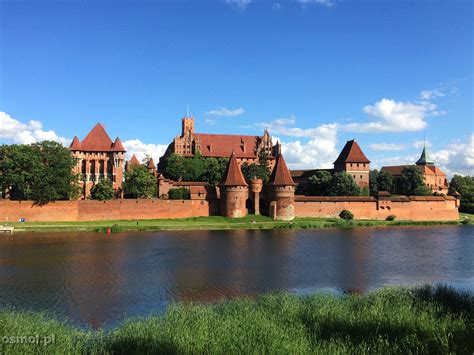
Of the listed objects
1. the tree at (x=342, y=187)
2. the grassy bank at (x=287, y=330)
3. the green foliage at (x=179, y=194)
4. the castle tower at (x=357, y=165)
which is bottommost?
the grassy bank at (x=287, y=330)

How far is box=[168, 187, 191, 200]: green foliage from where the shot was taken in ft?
135

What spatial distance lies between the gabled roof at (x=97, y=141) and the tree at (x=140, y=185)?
8.24 metres

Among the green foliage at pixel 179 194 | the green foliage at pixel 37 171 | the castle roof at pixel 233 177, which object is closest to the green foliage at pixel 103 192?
the green foliage at pixel 37 171

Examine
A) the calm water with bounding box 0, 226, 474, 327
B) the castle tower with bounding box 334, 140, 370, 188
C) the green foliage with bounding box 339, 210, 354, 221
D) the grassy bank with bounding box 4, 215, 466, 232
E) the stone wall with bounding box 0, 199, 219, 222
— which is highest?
the castle tower with bounding box 334, 140, 370, 188

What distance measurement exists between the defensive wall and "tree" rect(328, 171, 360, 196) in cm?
298

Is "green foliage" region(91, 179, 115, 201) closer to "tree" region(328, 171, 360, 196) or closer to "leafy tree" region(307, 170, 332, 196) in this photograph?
"leafy tree" region(307, 170, 332, 196)

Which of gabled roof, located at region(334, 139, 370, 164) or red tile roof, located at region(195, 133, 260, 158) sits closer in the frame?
gabled roof, located at region(334, 139, 370, 164)

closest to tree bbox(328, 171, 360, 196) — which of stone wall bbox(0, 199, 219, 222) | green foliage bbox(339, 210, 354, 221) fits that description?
green foliage bbox(339, 210, 354, 221)

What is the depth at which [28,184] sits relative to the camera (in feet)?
114

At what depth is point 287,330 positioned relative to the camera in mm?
8180

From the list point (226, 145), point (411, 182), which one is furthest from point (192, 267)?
point (226, 145)

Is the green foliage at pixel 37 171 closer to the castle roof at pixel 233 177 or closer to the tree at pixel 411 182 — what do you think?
the castle roof at pixel 233 177

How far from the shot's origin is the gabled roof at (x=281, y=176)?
132 ft

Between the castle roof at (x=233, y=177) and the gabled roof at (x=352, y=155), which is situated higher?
the gabled roof at (x=352, y=155)
